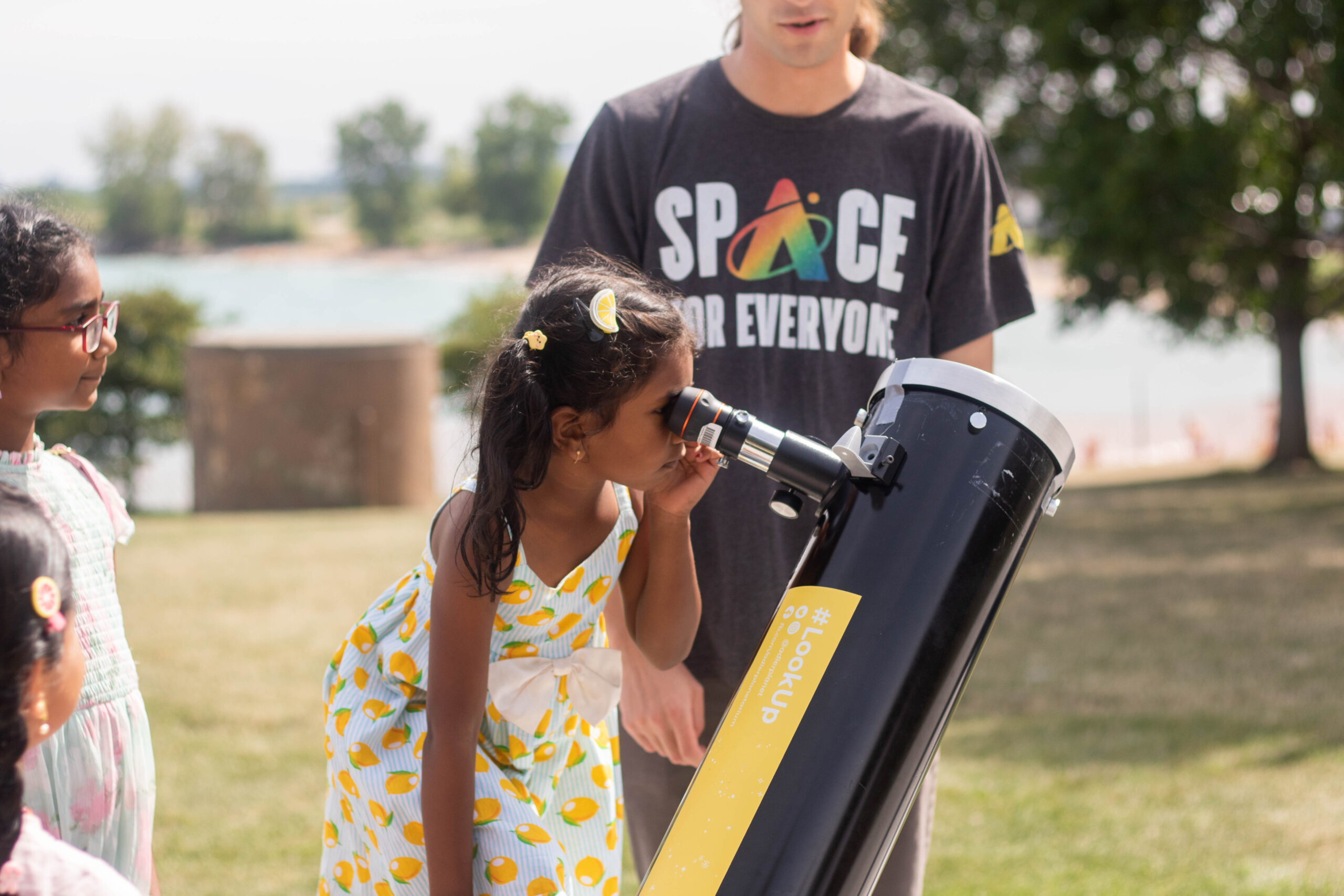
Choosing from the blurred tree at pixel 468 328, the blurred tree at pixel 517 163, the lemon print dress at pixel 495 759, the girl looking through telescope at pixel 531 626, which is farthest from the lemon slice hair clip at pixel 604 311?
the blurred tree at pixel 517 163

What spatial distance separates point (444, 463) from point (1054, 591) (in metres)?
9.50

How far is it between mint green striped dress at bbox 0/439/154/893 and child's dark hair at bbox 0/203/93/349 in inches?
8.3

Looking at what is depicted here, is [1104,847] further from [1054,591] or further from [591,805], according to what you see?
[1054,591]

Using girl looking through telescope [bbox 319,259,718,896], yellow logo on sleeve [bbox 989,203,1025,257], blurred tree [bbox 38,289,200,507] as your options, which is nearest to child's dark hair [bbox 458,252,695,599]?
girl looking through telescope [bbox 319,259,718,896]

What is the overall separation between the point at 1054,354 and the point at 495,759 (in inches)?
1928

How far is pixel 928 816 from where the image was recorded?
87.0 inches

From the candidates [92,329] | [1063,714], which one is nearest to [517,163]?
[1063,714]

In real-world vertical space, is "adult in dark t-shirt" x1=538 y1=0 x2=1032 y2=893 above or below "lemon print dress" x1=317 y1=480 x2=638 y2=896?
above

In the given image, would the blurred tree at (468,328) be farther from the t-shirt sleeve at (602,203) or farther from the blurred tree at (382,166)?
the blurred tree at (382,166)

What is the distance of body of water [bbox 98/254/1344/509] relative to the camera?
1451 centimetres

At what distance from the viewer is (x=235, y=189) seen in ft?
171

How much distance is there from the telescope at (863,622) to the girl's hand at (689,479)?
9cm

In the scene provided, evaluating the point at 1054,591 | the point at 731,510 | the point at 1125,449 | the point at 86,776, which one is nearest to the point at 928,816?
the point at 731,510

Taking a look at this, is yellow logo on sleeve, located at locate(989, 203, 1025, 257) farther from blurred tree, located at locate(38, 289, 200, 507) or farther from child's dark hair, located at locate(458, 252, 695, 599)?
blurred tree, located at locate(38, 289, 200, 507)
